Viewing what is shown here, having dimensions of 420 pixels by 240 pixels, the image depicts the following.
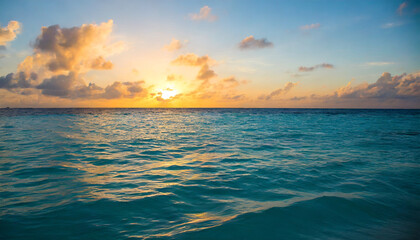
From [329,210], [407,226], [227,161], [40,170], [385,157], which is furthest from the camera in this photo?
[385,157]

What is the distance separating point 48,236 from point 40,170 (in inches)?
213

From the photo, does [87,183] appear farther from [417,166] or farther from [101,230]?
[417,166]

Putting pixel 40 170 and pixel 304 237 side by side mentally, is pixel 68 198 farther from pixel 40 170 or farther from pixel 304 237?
pixel 304 237

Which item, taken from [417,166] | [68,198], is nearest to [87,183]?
[68,198]

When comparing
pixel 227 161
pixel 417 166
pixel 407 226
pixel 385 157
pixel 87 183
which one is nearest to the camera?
pixel 407 226

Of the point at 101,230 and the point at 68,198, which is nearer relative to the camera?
the point at 101,230

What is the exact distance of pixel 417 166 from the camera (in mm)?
8703

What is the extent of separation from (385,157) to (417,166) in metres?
1.58

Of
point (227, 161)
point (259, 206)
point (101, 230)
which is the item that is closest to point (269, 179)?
point (259, 206)

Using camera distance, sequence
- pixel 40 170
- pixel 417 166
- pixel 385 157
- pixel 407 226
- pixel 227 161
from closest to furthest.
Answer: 1. pixel 407 226
2. pixel 40 170
3. pixel 417 166
4. pixel 227 161
5. pixel 385 157

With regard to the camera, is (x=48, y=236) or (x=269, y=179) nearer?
(x=48, y=236)

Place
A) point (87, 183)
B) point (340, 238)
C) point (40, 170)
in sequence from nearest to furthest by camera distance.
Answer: point (340, 238), point (87, 183), point (40, 170)

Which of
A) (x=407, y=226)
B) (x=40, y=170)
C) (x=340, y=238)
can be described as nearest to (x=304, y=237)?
(x=340, y=238)

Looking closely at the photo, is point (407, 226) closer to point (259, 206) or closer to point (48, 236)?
point (259, 206)
